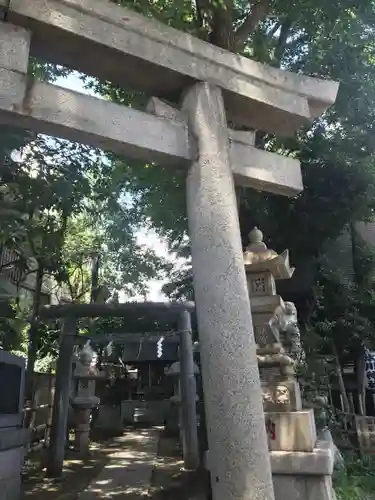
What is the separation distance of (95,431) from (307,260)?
7682 millimetres

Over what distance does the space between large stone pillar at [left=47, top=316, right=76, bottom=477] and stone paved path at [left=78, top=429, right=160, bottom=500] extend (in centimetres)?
67

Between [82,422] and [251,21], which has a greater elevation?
[251,21]

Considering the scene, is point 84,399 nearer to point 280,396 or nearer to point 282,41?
point 280,396

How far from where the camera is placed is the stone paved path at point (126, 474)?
5438 millimetres

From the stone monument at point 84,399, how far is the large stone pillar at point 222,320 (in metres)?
6.34

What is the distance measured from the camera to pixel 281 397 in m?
3.96

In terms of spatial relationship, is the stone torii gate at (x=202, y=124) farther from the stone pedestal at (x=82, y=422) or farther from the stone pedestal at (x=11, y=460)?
the stone pedestal at (x=82, y=422)

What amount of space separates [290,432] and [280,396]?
1.07 feet

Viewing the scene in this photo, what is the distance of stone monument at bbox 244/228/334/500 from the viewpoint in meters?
3.64

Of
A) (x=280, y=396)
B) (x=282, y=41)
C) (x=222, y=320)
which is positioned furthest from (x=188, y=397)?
(x=282, y=41)

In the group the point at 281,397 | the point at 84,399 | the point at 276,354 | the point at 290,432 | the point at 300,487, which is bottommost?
the point at 300,487

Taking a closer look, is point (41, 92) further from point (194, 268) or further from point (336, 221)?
point (336, 221)

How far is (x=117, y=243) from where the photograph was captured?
14.9m

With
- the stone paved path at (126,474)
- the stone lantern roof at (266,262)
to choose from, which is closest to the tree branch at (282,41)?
the stone lantern roof at (266,262)
